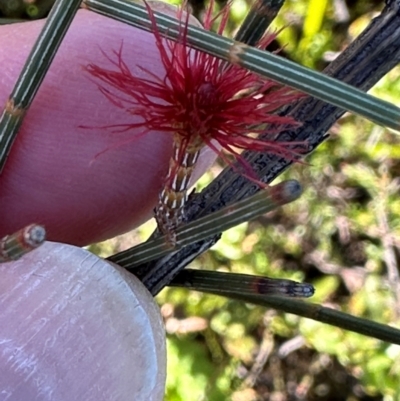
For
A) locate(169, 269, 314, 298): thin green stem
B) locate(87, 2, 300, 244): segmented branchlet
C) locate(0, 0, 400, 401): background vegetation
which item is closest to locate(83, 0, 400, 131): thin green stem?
locate(87, 2, 300, 244): segmented branchlet

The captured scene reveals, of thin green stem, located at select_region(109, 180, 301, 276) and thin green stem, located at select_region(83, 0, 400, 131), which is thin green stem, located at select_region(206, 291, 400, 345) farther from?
thin green stem, located at select_region(83, 0, 400, 131)

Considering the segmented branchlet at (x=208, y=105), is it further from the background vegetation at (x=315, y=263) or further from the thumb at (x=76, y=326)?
the background vegetation at (x=315, y=263)

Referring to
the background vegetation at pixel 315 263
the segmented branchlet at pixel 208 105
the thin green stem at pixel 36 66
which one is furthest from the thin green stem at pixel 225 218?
the background vegetation at pixel 315 263

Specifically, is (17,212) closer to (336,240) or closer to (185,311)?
(185,311)

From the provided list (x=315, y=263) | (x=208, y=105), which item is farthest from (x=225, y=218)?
(x=315, y=263)

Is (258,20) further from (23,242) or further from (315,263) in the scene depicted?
(315,263)

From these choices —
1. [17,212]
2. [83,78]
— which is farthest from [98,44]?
[17,212]
